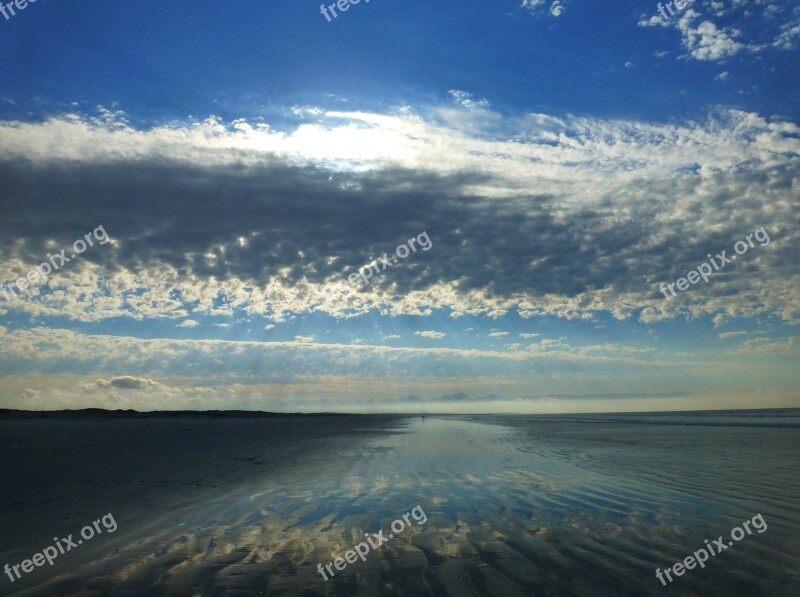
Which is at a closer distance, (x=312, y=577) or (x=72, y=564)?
(x=312, y=577)

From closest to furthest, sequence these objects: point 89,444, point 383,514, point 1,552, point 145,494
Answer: point 1,552
point 383,514
point 145,494
point 89,444

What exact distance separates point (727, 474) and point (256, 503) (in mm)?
16185

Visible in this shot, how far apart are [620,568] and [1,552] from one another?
10.3 m

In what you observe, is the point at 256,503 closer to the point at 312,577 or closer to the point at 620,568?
the point at 312,577

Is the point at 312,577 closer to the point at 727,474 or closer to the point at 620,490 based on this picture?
the point at 620,490

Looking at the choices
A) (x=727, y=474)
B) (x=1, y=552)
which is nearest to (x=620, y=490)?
(x=727, y=474)

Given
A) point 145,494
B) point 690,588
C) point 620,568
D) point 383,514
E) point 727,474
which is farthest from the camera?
point 727,474

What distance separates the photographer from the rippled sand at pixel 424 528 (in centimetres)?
806

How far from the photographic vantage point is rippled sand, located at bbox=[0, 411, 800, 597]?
26.5 feet

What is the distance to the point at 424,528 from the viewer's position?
1159cm

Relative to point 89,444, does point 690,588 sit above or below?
above

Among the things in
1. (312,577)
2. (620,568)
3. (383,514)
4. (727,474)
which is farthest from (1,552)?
(727,474)

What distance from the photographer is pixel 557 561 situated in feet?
30.0

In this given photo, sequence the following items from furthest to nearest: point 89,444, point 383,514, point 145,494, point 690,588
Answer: point 89,444 < point 145,494 < point 383,514 < point 690,588
